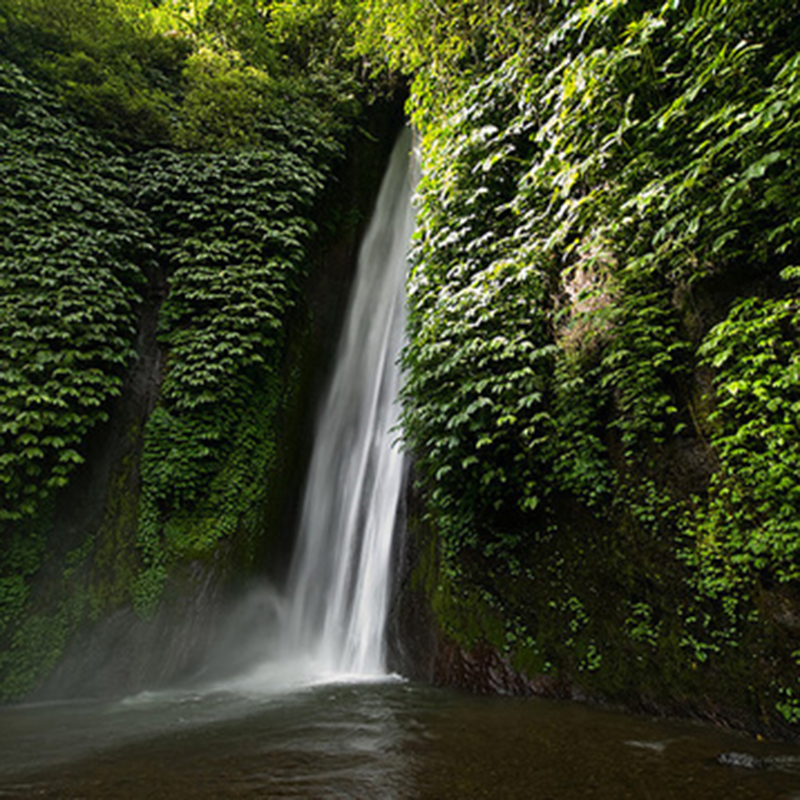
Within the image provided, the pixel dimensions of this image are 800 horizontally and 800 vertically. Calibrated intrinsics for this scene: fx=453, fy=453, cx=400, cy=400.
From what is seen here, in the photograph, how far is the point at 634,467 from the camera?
13.1 ft

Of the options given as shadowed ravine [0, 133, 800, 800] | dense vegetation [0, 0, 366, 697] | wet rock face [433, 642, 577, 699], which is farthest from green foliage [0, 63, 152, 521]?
wet rock face [433, 642, 577, 699]

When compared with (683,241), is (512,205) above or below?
above

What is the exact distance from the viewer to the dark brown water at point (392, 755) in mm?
2186

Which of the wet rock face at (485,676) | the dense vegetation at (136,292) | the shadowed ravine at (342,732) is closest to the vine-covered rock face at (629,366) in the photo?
the wet rock face at (485,676)

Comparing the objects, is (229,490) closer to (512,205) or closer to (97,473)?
(97,473)

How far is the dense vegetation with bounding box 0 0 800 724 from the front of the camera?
3.27 metres

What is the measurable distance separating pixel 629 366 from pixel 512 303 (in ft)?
4.73

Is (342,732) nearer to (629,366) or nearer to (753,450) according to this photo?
(753,450)

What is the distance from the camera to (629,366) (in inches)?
155

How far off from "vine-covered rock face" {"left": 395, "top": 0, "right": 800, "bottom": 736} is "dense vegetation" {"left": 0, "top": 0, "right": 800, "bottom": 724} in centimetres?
2

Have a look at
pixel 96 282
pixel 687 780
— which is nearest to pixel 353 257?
pixel 96 282

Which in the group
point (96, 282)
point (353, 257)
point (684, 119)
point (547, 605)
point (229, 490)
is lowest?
point (547, 605)

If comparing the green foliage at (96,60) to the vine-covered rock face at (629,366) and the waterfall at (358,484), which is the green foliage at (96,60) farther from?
the vine-covered rock face at (629,366)

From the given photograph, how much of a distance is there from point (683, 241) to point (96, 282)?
287 inches
